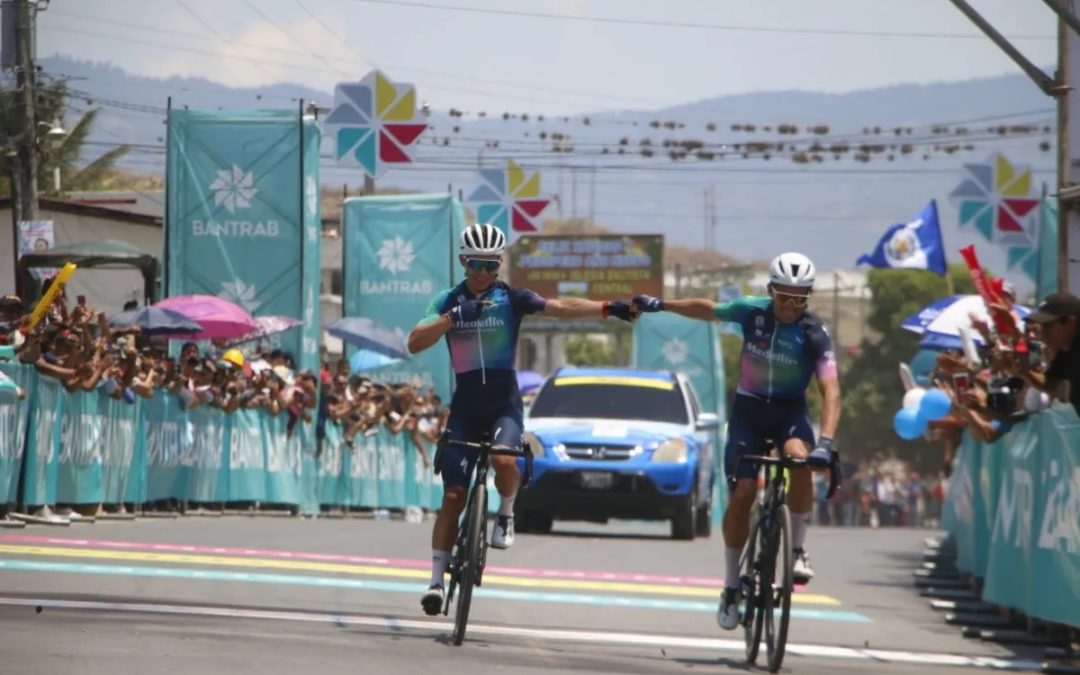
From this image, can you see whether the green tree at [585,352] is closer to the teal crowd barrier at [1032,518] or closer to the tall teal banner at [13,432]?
the tall teal banner at [13,432]

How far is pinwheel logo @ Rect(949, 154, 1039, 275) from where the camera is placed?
35.3 m

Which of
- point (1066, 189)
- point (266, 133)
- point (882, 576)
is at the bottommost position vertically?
point (882, 576)

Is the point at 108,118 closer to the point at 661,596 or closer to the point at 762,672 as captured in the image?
the point at 661,596

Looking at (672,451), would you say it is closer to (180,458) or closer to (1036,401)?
(180,458)

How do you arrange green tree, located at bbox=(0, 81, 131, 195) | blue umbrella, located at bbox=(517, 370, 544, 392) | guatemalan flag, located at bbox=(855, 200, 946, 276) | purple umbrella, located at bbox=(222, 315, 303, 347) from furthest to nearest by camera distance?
1. blue umbrella, located at bbox=(517, 370, 544, 392)
2. purple umbrella, located at bbox=(222, 315, 303, 347)
3. green tree, located at bbox=(0, 81, 131, 195)
4. guatemalan flag, located at bbox=(855, 200, 946, 276)

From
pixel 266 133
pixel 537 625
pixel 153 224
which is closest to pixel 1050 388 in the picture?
pixel 537 625

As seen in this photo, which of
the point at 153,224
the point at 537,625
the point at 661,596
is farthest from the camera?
the point at 153,224

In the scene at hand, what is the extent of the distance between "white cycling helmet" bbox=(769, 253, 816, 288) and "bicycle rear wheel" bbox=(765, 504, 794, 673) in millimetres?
1162

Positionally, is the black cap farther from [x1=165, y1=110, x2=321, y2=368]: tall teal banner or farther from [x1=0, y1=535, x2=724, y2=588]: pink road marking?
[x1=165, y1=110, x2=321, y2=368]: tall teal banner

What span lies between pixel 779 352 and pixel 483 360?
162cm

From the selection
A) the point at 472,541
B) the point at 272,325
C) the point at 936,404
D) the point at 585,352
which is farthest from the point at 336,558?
the point at 585,352

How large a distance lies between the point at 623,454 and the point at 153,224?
90.4 ft

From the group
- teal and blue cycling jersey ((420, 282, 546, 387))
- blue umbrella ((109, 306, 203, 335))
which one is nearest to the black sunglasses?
teal and blue cycling jersey ((420, 282, 546, 387))

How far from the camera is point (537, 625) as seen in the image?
13031 mm
